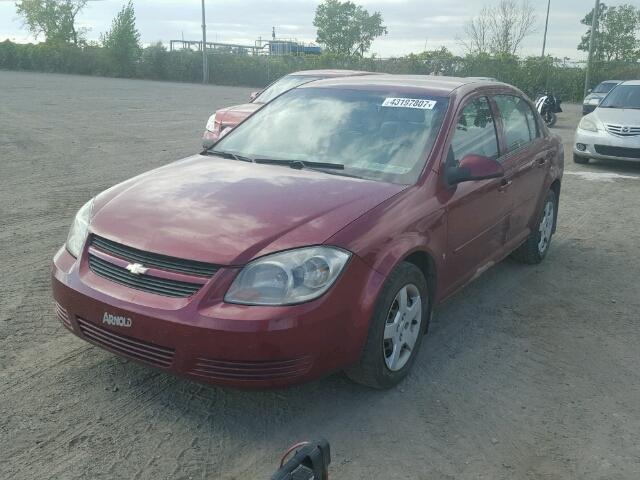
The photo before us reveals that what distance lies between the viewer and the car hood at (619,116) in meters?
11.8

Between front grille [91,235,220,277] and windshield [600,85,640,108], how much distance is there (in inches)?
478

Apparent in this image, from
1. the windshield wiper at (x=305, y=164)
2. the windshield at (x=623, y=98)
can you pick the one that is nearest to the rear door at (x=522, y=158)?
the windshield wiper at (x=305, y=164)

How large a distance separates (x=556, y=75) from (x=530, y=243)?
3879cm

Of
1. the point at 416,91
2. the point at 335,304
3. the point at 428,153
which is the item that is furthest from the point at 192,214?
the point at 416,91

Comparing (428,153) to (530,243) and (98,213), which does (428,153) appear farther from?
(530,243)

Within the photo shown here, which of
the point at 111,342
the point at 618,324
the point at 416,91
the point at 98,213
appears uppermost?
the point at 416,91

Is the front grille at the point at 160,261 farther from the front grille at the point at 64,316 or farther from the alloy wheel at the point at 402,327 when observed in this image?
the alloy wheel at the point at 402,327

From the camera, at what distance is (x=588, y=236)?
7.15 metres

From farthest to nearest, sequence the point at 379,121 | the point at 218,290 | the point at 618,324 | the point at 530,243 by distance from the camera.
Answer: the point at 530,243, the point at 618,324, the point at 379,121, the point at 218,290

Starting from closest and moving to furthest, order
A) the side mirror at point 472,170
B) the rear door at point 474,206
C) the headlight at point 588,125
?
1. the side mirror at point 472,170
2. the rear door at point 474,206
3. the headlight at point 588,125

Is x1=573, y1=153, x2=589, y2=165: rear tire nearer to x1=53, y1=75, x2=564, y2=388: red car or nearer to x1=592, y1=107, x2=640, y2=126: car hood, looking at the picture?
x1=592, y1=107, x2=640, y2=126: car hood

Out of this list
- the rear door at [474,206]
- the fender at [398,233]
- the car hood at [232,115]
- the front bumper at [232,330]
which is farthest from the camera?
the car hood at [232,115]

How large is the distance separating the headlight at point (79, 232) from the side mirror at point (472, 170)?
83.5 inches

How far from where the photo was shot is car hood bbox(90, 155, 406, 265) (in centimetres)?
312
